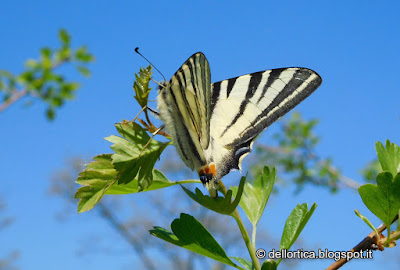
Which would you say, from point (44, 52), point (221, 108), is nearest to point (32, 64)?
point (44, 52)

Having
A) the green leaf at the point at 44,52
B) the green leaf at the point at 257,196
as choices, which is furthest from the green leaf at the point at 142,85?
the green leaf at the point at 44,52

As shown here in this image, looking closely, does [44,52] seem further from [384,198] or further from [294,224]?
[384,198]

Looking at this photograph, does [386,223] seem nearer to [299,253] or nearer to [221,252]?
[299,253]

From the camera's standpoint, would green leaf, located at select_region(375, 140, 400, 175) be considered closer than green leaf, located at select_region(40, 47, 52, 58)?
Yes

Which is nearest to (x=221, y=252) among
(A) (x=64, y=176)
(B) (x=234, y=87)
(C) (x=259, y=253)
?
(C) (x=259, y=253)

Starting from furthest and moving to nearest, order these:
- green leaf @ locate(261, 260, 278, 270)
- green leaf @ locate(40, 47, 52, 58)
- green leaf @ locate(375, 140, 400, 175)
Result: green leaf @ locate(40, 47, 52, 58)
green leaf @ locate(375, 140, 400, 175)
green leaf @ locate(261, 260, 278, 270)

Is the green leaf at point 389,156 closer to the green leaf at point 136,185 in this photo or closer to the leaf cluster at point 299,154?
the green leaf at point 136,185

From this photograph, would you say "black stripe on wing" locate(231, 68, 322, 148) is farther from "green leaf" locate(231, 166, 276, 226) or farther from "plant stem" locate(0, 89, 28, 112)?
"plant stem" locate(0, 89, 28, 112)

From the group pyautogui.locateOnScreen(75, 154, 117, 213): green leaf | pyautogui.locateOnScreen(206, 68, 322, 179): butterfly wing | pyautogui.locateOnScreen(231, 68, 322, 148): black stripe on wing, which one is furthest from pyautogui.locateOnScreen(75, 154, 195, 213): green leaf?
pyautogui.locateOnScreen(231, 68, 322, 148): black stripe on wing
